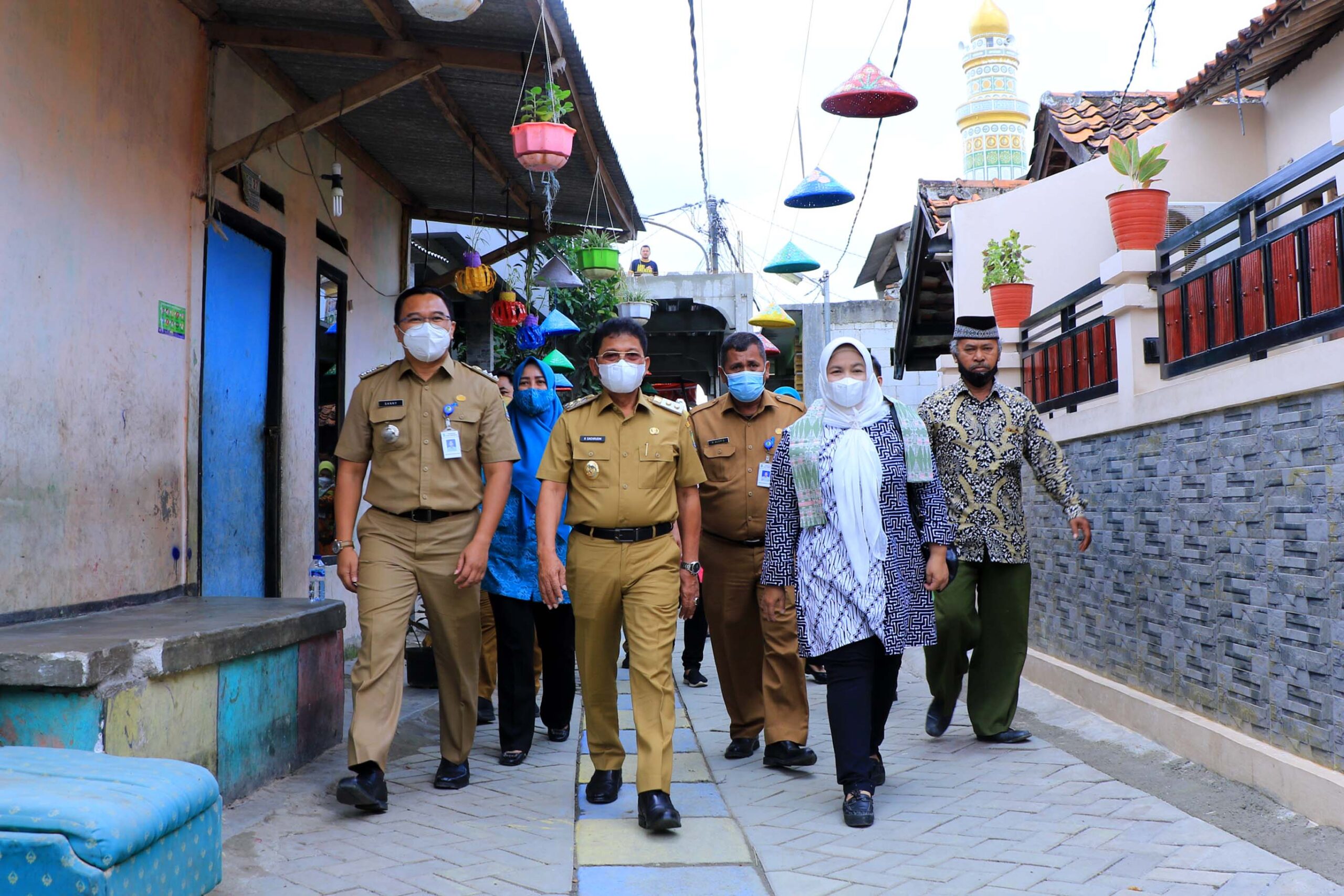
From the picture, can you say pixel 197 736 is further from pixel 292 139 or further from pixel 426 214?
pixel 426 214

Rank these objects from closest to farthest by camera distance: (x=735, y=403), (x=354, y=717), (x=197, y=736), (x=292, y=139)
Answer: (x=197, y=736) → (x=354, y=717) → (x=735, y=403) → (x=292, y=139)

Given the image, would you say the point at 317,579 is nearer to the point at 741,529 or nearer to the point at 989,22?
the point at 741,529

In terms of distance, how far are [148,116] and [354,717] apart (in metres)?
3.16

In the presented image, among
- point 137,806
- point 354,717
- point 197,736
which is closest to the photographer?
point 137,806

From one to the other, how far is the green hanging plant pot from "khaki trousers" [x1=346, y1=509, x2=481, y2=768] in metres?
5.92

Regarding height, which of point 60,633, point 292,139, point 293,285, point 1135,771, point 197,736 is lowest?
point 1135,771

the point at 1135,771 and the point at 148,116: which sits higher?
the point at 148,116

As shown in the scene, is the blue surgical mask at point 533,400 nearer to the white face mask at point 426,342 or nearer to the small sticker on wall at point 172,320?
the white face mask at point 426,342

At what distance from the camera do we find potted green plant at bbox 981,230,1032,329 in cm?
931

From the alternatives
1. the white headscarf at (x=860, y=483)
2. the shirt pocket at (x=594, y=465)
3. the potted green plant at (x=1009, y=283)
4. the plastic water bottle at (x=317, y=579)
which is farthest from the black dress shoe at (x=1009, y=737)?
the potted green plant at (x=1009, y=283)

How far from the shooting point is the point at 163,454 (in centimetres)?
569

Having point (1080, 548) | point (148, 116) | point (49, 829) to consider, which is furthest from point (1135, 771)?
point (148, 116)

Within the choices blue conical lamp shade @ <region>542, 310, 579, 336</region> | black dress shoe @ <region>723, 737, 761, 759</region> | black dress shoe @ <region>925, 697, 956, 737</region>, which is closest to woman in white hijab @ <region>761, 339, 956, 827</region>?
black dress shoe @ <region>723, 737, 761, 759</region>

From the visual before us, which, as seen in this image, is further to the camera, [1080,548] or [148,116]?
[148,116]
